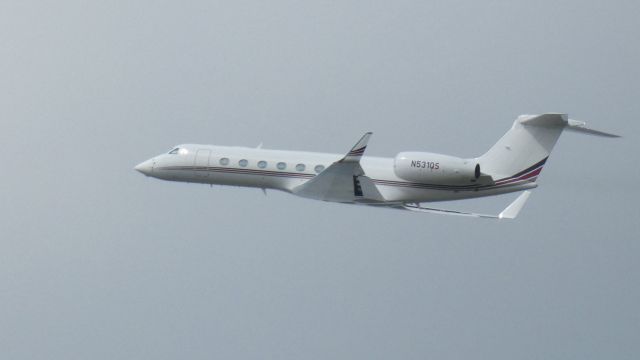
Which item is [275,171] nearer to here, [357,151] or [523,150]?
[357,151]

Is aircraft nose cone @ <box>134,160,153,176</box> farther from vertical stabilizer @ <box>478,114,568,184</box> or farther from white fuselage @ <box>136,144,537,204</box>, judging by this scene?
vertical stabilizer @ <box>478,114,568,184</box>

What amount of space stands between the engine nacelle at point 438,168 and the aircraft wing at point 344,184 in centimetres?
158

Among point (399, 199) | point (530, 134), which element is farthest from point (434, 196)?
point (530, 134)

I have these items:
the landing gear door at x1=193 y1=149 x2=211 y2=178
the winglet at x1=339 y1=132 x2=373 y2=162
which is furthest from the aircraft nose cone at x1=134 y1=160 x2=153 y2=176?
the winglet at x1=339 y1=132 x2=373 y2=162

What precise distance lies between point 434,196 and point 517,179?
3341mm

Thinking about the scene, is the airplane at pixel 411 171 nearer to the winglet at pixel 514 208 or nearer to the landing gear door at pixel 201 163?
the winglet at pixel 514 208

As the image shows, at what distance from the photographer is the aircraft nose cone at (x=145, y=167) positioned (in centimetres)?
5556

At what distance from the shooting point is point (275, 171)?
51969mm

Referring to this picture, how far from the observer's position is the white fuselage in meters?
49.8

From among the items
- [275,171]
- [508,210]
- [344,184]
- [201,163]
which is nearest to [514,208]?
[508,210]

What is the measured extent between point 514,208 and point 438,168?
530cm

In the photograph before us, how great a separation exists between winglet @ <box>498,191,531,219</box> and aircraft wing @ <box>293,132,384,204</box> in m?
5.69

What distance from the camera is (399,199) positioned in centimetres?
5019

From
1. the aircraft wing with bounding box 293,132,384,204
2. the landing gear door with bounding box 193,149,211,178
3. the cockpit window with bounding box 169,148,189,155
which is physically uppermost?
the cockpit window with bounding box 169,148,189,155
